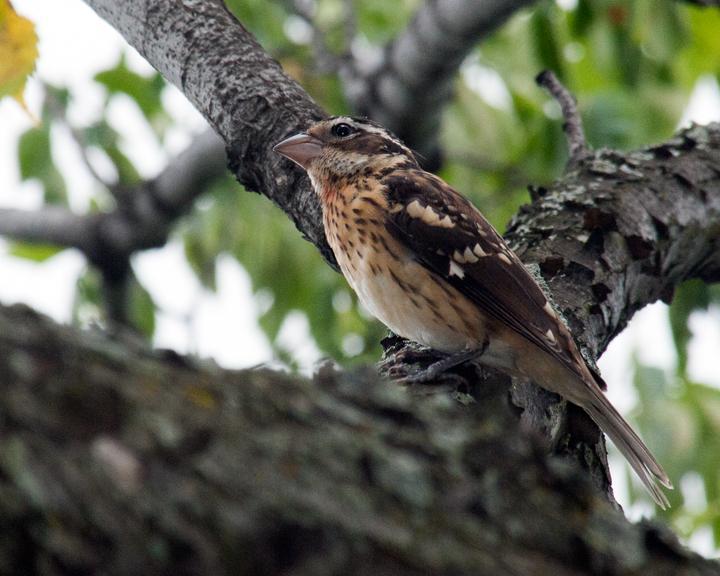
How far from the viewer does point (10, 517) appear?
1.36 m

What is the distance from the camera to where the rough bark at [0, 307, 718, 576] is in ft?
4.49

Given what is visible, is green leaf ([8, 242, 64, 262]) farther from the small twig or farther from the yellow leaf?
the yellow leaf

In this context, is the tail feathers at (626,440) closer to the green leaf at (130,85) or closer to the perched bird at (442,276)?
the perched bird at (442,276)

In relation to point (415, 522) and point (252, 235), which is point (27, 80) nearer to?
point (415, 522)

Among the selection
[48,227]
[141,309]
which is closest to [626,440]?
[141,309]

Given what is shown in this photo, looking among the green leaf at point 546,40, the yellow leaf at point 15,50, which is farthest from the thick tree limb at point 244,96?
the green leaf at point 546,40

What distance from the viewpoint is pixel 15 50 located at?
3.11 meters

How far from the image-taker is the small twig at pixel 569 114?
473 cm

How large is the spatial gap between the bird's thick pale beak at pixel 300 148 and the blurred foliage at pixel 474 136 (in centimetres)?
163

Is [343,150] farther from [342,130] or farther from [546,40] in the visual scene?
[546,40]

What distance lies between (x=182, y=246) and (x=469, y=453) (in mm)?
5546

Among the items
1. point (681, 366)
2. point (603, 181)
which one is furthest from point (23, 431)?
point (681, 366)

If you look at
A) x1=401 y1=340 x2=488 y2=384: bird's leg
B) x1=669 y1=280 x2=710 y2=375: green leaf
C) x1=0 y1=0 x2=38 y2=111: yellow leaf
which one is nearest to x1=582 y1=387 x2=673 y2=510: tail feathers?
x1=401 y1=340 x2=488 y2=384: bird's leg

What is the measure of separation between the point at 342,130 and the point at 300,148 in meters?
0.57
